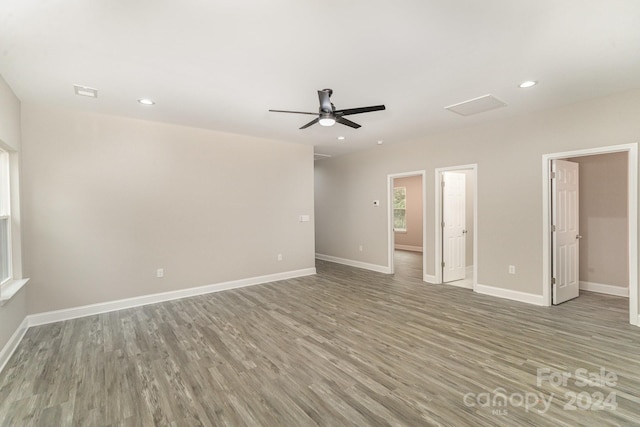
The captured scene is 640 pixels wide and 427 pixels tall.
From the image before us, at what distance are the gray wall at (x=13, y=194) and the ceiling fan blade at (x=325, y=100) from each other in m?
3.19

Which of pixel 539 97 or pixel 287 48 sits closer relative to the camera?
pixel 287 48

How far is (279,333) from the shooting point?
3.30m

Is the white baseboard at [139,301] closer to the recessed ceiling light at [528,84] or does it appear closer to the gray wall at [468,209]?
the gray wall at [468,209]

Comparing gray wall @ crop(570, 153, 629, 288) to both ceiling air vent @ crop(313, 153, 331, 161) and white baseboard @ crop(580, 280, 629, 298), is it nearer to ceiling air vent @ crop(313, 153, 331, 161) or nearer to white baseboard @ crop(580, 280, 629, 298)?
white baseboard @ crop(580, 280, 629, 298)

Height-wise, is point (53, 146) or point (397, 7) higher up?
point (397, 7)

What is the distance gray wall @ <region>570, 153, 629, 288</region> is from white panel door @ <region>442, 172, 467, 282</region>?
1840 mm

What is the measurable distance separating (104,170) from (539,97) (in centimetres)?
591

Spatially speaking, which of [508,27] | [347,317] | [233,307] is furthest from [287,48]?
[233,307]

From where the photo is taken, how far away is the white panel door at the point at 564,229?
4.11 metres

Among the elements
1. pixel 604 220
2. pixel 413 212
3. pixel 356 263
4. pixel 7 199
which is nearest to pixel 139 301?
pixel 7 199

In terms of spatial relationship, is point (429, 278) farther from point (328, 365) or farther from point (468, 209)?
point (328, 365)

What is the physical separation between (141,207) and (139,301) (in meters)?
1.43

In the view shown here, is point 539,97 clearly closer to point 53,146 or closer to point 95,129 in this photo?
point 95,129

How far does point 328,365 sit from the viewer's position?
260 centimetres
